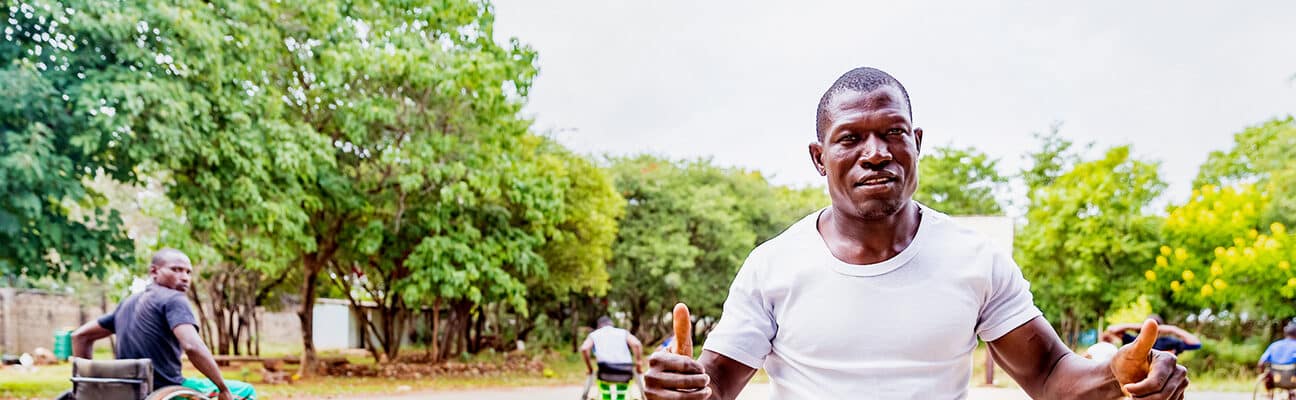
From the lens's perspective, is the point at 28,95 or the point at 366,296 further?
the point at 366,296

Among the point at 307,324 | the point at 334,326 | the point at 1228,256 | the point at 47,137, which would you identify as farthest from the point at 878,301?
the point at 334,326

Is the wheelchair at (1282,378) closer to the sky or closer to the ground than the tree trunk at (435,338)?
closer to the ground

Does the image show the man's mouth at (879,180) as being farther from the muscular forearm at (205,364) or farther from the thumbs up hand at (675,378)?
the muscular forearm at (205,364)

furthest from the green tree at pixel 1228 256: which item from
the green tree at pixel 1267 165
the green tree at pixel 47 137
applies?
the green tree at pixel 47 137

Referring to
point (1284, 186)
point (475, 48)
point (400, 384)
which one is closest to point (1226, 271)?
point (1284, 186)

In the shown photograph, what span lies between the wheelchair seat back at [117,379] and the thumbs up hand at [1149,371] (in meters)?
4.96

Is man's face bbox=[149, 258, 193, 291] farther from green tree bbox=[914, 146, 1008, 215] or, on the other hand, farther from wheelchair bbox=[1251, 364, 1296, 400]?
green tree bbox=[914, 146, 1008, 215]

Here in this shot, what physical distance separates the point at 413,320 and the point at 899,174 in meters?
28.0

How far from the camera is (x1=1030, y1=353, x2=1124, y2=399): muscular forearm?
1751 millimetres

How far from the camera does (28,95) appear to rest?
9148 mm

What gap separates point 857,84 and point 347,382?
1596 cm

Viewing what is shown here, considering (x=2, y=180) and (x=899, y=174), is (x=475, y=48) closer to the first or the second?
(x=2, y=180)

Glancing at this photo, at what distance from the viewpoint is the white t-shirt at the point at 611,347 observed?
34.2ft

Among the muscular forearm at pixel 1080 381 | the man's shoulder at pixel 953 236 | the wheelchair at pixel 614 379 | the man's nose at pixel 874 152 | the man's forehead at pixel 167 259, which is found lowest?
the wheelchair at pixel 614 379
